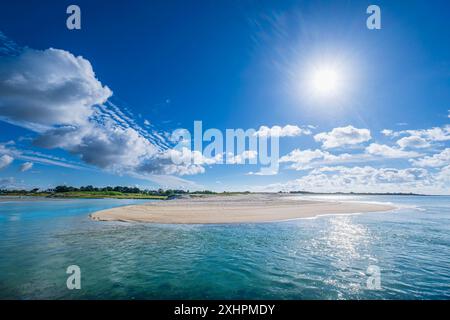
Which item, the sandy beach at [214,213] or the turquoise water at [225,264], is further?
the sandy beach at [214,213]

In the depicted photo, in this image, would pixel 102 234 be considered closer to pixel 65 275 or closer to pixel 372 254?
pixel 65 275

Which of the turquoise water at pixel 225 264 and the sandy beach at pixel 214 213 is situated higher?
the turquoise water at pixel 225 264

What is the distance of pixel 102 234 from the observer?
1962 cm

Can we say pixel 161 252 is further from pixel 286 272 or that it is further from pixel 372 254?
pixel 372 254

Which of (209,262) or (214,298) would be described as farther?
(209,262)

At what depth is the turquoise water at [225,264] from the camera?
30.1ft

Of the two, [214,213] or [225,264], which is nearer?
[225,264]

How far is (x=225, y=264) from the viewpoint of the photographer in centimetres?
1241

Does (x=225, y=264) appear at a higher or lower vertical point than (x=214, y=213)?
higher
